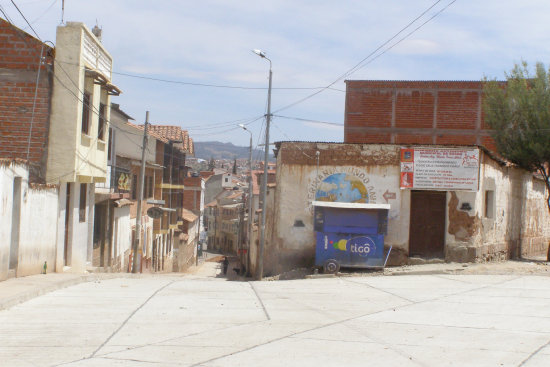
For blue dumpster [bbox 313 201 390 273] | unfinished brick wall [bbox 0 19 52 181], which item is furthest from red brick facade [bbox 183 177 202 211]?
unfinished brick wall [bbox 0 19 52 181]

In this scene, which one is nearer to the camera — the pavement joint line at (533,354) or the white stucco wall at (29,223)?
the pavement joint line at (533,354)

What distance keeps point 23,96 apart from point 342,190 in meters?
9.77

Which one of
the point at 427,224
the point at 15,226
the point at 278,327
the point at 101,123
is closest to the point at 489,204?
the point at 427,224

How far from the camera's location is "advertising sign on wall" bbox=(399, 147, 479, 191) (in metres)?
19.6

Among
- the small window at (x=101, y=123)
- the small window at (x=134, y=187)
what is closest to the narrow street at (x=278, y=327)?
the small window at (x=101, y=123)

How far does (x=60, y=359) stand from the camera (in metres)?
6.65

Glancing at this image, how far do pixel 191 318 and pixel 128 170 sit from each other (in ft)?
66.1

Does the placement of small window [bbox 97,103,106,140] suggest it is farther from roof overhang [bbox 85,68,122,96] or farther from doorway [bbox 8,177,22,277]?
doorway [bbox 8,177,22,277]

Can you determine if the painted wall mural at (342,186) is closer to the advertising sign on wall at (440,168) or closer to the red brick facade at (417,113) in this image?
the advertising sign on wall at (440,168)

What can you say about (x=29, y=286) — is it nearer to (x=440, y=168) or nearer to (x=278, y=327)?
(x=278, y=327)

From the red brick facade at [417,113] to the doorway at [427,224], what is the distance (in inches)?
707

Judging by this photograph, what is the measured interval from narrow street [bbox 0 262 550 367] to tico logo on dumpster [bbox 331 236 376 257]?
16.8ft

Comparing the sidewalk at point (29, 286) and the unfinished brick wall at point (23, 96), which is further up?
the unfinished brick wall at point (23, 96)

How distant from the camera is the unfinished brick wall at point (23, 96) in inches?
626
